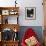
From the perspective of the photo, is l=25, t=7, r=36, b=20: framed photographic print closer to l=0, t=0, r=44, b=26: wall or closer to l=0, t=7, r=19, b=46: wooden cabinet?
l=0, t=0, r=44, b=26: wall

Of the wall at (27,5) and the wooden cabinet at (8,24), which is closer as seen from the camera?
the wooden cabinet at (8,24)

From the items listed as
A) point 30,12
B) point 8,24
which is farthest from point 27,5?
point 8,24

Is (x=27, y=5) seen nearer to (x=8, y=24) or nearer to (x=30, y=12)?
(x=30, y=12)

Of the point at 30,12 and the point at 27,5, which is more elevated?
the point at 27,5

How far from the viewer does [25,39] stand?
5730mm

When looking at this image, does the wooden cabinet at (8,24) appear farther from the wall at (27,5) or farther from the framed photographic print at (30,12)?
the framed photographic print at (30,12)

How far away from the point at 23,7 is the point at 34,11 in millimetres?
453

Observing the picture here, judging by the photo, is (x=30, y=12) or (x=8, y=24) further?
(x=30, y=12)

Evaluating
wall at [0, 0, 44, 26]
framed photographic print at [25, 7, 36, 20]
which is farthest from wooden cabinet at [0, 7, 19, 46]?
framed photographic print at [25, 7, 36, 20]

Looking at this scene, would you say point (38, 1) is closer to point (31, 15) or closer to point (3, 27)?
point (31, 15)

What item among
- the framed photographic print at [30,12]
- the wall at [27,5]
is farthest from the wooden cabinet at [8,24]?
the framed photographic print at [30,12]

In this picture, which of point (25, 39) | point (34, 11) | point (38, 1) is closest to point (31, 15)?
point (34, 11)

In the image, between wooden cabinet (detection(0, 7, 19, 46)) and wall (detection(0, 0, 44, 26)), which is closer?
wooden cabinet (detection(0, 7, 19, 46))

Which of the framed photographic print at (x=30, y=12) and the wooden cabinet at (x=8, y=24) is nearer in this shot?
the wooden cabinet at (x=8, y=24)
